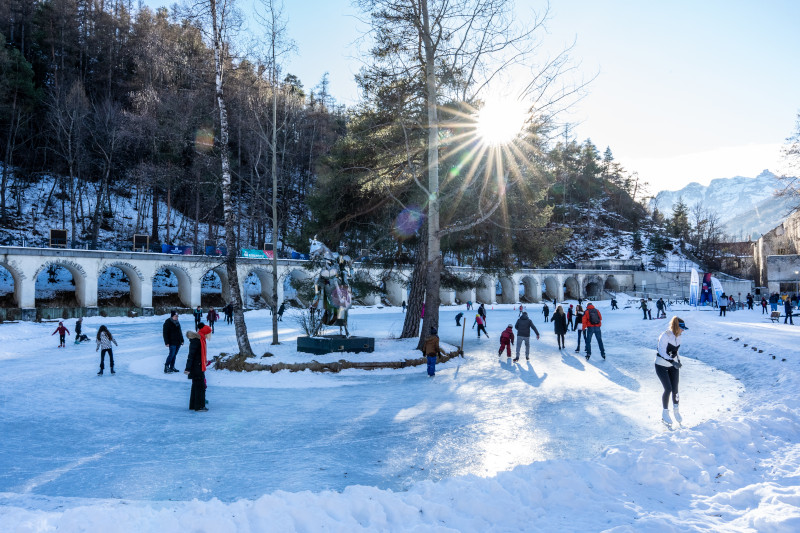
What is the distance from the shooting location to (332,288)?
1434cm

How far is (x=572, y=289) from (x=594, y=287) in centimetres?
294

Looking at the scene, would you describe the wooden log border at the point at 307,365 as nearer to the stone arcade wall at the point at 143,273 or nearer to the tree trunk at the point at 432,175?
the tree trunk at the point at 432,175

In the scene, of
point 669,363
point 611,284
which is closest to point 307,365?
point 669,363

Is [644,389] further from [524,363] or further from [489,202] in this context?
[489,202]

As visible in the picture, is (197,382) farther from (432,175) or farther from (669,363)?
(432,175)

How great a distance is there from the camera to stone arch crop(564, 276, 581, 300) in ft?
206

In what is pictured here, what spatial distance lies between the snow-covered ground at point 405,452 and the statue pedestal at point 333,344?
175 cm

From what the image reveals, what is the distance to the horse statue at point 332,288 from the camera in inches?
561

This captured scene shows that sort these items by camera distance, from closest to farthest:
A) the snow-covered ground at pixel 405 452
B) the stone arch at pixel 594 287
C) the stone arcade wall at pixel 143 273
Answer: the snow-covered ground at pixel 405 452, the stone arcade wall at pixel 143 273, the stone arch at pixel 594 287

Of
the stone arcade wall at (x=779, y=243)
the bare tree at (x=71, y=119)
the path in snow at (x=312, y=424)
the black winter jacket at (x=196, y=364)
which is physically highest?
the bare tree at (x=71, y=119)

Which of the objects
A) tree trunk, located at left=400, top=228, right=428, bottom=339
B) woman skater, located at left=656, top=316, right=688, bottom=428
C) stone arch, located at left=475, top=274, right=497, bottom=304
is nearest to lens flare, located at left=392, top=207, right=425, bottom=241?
tree trunk, located at left=400, top=228, right=428, bottom=339

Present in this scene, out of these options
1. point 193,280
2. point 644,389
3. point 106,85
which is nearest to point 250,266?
point 193,280

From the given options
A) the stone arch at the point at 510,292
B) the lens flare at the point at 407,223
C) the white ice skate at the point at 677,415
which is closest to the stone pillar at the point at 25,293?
the lens flare at the point at 407,223

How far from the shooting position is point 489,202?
44.9 ft
